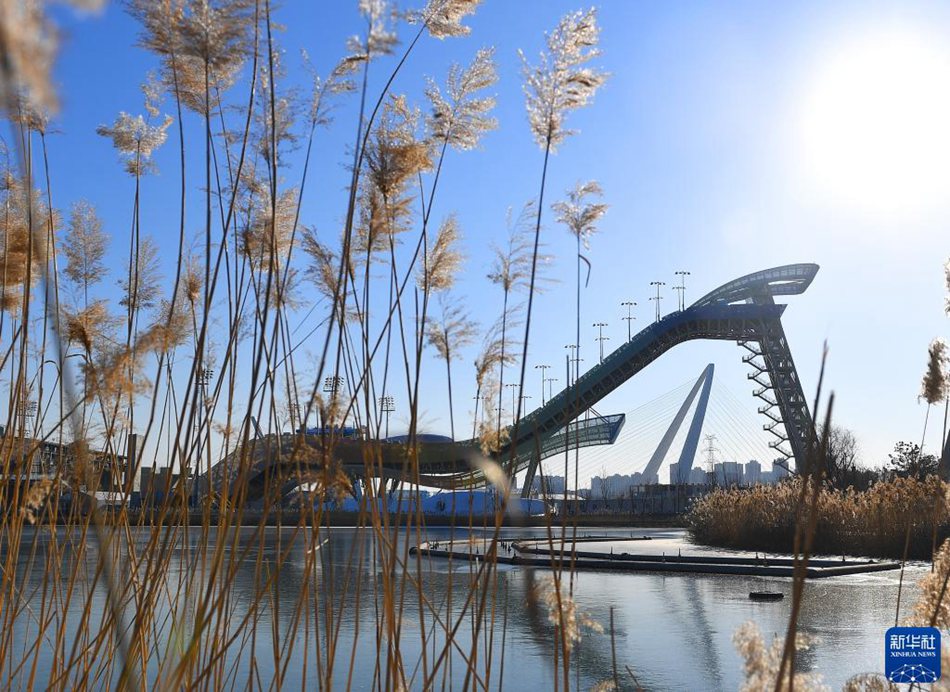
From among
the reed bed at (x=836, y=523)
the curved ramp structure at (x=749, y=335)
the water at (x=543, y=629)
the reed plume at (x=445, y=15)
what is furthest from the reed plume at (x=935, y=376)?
the curved ramp structure at (x=749, y=335)

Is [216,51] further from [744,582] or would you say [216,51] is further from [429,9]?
[744,582]

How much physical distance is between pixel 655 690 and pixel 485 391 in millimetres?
2744

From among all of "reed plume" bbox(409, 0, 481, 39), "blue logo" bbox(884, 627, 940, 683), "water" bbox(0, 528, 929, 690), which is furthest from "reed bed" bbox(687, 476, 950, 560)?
"reed plume" bbox(409, 0, 481, 39)

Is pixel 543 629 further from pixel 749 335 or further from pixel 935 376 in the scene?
pixel 749 335

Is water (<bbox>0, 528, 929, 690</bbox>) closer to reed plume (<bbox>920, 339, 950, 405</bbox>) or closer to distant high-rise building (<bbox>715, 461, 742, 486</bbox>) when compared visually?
reed plume (<bbox>920, 339, 950, 405</bbox>)

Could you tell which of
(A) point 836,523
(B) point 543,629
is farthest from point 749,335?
(B) point 543,629

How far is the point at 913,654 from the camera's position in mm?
1944

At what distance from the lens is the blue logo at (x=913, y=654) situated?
1778 mm

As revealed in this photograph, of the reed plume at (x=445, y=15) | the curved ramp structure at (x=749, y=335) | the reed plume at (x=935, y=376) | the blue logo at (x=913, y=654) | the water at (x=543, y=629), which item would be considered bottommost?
the water at (x=543, y=629)

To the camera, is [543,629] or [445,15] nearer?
[445,15]

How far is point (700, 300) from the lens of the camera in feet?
110

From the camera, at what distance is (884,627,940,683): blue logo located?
1.78m

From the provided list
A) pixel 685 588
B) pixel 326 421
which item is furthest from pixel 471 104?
pixel 685 588

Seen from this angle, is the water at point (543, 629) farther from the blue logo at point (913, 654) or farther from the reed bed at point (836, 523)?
the reed bed at point (836, 523)
